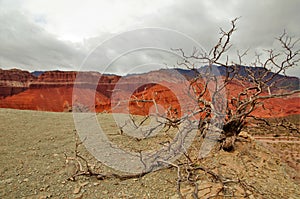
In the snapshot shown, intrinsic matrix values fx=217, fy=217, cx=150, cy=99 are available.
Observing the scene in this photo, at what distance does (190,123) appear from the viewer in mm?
4230

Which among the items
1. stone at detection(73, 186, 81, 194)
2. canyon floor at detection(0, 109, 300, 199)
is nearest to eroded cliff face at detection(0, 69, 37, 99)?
canyon floor at detection(0, 109, 300, 199)

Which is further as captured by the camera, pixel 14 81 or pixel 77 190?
pixel 14 81

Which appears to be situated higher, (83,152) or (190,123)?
(190,123)

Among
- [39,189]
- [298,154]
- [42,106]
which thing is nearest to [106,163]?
[39,189]

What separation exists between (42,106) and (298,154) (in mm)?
36656

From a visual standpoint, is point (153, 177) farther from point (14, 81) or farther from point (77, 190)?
point (14, 81)

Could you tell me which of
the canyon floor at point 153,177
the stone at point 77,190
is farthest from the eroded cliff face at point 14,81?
the stone at point 77,190

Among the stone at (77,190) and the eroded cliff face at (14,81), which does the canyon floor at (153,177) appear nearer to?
the stone at (77,190)

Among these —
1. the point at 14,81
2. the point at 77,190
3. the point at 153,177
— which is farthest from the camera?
the point at 14,81

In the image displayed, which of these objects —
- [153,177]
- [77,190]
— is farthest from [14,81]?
[153,177]

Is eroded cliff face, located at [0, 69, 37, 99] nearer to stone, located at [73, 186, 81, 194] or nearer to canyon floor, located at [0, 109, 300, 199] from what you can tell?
canyon floor, located at [0, 109, 300, 199]

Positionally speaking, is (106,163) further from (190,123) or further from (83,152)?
(190,123)

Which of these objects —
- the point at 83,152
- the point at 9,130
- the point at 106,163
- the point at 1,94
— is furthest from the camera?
the point at 1,94

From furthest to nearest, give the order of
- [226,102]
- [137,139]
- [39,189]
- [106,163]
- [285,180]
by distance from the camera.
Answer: [137,139], [226,102], [106,163], [285,180], [39,189]
